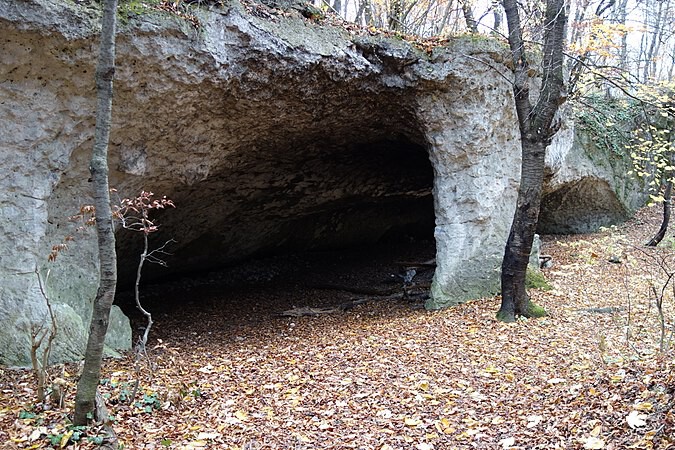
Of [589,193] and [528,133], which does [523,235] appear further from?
[589,193]

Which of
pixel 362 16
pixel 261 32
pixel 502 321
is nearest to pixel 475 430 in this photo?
pixel 502 321

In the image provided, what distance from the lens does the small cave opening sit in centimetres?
1043

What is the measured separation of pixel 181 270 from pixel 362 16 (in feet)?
33.1

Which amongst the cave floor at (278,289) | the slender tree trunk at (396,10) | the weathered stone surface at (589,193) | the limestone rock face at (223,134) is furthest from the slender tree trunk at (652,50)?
the cave floor at (278,289)

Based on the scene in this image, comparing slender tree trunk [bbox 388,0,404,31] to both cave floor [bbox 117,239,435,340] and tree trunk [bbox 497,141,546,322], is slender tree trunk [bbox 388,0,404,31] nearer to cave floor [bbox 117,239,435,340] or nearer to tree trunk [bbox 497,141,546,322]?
cave floor [bbox 117,239,435,340]

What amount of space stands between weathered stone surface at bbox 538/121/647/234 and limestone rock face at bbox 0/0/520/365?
4884mm

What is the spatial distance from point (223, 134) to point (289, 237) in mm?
6154

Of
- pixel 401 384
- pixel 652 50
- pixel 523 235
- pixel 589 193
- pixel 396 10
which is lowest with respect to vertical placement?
pixel 401 384

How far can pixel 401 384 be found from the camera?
5270 mm

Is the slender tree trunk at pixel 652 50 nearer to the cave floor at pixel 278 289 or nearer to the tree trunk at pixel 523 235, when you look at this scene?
the tree trunk at pixel 523 235

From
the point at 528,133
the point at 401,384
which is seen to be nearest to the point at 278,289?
the point at 528,133

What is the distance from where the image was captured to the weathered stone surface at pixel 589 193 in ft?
47.0

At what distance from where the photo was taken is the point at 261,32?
7281mm

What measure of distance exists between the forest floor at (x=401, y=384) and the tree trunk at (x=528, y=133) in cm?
45
